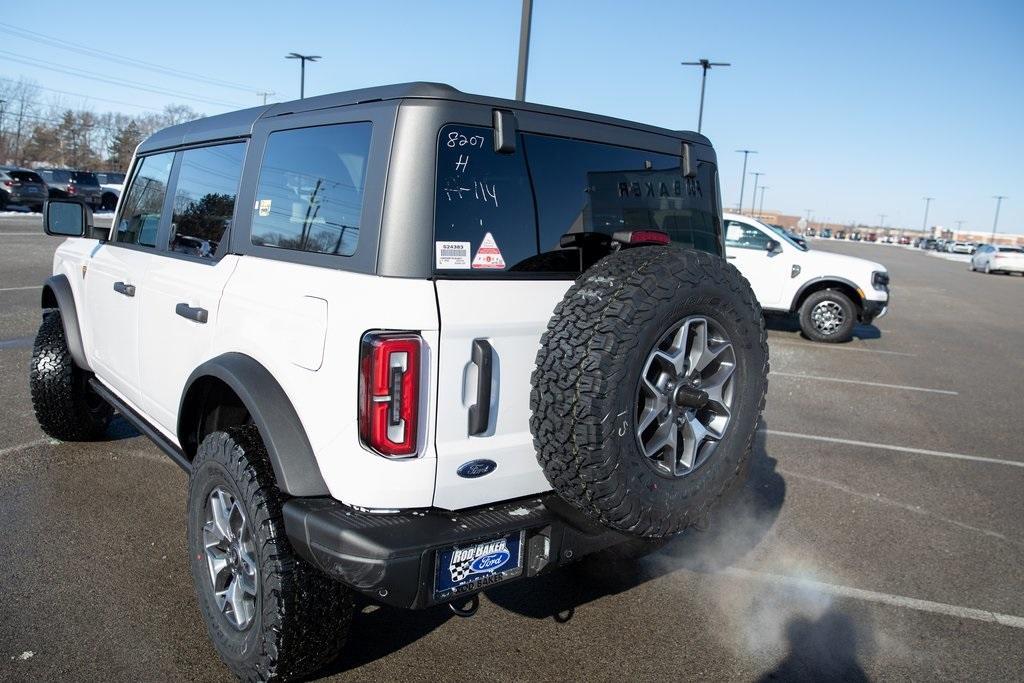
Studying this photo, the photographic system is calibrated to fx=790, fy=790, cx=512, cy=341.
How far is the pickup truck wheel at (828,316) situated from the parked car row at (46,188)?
21.1 metres

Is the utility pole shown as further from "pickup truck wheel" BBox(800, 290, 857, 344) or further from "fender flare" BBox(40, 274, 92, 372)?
"fender flare" BBox(40, 274, 92, 372)

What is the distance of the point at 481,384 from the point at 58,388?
3.56 metres

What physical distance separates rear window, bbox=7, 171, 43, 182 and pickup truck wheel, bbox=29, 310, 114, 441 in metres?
27.3

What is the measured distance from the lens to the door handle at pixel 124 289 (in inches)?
151

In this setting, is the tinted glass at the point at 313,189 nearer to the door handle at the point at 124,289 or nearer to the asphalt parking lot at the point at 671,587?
the door handle at the point at 124,289

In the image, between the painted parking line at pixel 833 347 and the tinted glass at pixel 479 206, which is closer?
the tinted glass at pixel 479 206

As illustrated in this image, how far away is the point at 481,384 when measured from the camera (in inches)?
97.7

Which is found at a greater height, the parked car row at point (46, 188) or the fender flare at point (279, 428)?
the parked car row at point (46, 188)

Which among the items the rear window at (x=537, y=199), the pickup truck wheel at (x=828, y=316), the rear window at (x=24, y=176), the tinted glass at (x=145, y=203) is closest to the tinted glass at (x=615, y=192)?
the rear window at (x=537, y=199)

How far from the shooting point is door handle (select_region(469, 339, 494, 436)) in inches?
97.6

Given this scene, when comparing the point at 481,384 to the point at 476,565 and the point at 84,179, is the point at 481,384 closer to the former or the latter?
the point at 476,565

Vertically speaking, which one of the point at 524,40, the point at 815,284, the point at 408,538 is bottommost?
the point at 408,538

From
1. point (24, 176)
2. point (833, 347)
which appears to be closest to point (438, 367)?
point (833, 347)

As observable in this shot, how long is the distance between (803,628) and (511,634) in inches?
50.5
